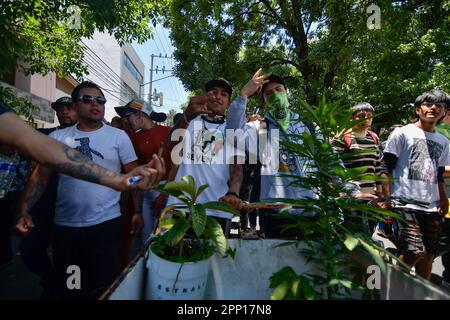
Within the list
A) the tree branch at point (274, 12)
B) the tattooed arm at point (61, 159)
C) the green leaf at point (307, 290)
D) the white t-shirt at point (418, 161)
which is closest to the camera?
the green leaf at point (307, 290)

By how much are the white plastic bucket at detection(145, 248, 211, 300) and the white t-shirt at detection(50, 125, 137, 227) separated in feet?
4.09

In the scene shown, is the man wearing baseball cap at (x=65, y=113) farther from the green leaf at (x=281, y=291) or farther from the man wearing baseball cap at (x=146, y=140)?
the green leaf at (x=281, y=291)

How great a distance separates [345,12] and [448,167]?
5713 mm

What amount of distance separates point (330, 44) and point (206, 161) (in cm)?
685

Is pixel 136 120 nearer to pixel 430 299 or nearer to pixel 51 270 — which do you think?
pixel 51 270

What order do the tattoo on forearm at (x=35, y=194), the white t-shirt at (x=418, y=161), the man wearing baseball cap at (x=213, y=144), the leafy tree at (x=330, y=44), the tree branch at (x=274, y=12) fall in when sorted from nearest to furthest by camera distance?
1. the tattoo on forearm at (x=35, y=194)
2. the man wearing baseball cap at (x=213, y=144)
3. the white t-shirt at (x=418, y=161)
4. the leafy tree at (x=330, y=44)
5. the tree branch at (x=274, y=12)

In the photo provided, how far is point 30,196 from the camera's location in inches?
98.3

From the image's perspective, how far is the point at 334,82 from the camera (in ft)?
36.8

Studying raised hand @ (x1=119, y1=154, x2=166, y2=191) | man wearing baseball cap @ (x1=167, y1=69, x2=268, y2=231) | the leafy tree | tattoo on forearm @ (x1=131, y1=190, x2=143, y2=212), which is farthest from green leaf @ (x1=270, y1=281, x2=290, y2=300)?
the leafy tree

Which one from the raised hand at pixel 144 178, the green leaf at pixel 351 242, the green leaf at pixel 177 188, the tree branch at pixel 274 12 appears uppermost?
the tree branch at pixel 274 12

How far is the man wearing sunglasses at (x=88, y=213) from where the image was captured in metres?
2.60

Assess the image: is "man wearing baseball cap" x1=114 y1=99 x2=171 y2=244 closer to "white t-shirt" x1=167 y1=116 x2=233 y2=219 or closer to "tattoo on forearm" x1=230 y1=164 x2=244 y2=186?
"white t-shirt" x1=167 y1=116 x2=233 y2=219

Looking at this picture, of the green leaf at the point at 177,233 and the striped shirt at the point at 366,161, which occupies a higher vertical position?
the striped shirt at the point at 366,161

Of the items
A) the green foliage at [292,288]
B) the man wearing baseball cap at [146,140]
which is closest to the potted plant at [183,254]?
the green foliage at [292,288]
